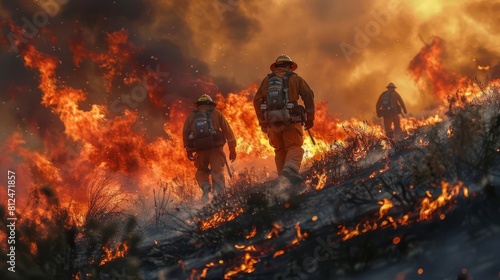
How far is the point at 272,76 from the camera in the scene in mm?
7613

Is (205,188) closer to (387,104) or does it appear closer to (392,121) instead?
(387,104)

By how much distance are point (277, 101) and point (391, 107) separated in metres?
7.80

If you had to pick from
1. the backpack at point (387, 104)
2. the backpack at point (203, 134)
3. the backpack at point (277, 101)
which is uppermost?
the backpack at point (387, 104)

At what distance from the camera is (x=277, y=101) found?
741 cm

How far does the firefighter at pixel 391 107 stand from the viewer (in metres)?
14.1

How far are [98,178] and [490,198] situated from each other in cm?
553

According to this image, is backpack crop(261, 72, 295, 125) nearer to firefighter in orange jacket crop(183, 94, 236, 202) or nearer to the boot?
firefighter in orange jacket crop(183, 94, 236, 202)

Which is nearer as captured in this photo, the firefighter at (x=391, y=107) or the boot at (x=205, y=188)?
the boot at (x=205, y=188)

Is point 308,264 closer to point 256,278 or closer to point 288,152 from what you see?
point 256,278

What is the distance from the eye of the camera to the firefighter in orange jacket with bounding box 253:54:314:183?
7438 millimetres

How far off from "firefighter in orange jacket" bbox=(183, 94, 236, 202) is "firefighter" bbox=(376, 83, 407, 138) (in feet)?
22.5

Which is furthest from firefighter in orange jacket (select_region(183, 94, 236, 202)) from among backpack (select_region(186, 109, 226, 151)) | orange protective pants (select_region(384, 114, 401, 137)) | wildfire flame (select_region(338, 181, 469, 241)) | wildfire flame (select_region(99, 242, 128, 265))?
orange protective pants (select_region(384, 114, 401, 137))

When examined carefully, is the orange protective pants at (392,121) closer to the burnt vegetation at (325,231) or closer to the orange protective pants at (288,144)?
the orange protective pants at (288,144)

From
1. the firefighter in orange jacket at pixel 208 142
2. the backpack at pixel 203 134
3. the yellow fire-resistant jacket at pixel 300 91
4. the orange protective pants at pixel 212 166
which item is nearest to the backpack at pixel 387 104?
the firefighter in orange jacket at pixel 208 142
